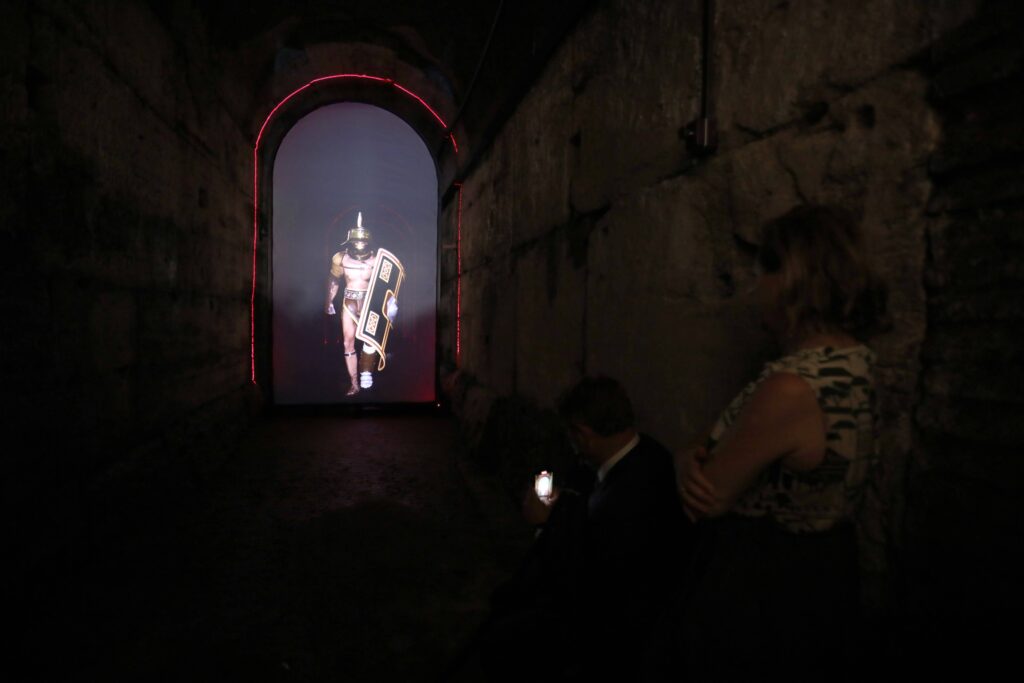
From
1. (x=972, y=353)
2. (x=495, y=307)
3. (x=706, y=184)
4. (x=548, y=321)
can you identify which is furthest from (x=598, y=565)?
Answer: (x=495, y=307)

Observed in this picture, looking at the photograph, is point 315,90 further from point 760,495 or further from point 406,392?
point 760,495

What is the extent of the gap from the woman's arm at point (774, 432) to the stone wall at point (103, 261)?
279 centimetres

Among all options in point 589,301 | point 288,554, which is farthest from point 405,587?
point 589,301

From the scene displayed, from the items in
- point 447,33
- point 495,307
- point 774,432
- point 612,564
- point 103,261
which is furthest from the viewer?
point 447,33

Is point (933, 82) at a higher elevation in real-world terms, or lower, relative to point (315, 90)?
lower

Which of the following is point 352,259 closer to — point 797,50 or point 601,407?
point 601,407

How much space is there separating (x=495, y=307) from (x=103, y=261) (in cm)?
290

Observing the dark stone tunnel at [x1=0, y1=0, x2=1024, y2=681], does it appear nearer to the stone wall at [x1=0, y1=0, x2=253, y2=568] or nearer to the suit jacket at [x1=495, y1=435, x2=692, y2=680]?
the stone wall at [x1=0, y1=0, x2=253, y2=568]

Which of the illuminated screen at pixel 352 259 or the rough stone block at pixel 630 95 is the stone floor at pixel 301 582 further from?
the illuminated screen at pixel 352 259

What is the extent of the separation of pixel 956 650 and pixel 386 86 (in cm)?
841

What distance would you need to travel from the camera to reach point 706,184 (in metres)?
2.15

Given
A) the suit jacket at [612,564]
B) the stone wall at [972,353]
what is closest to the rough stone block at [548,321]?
the suit jacket at [612,564]

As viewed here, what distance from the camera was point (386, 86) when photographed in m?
8.23

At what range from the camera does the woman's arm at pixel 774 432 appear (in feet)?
3.50
